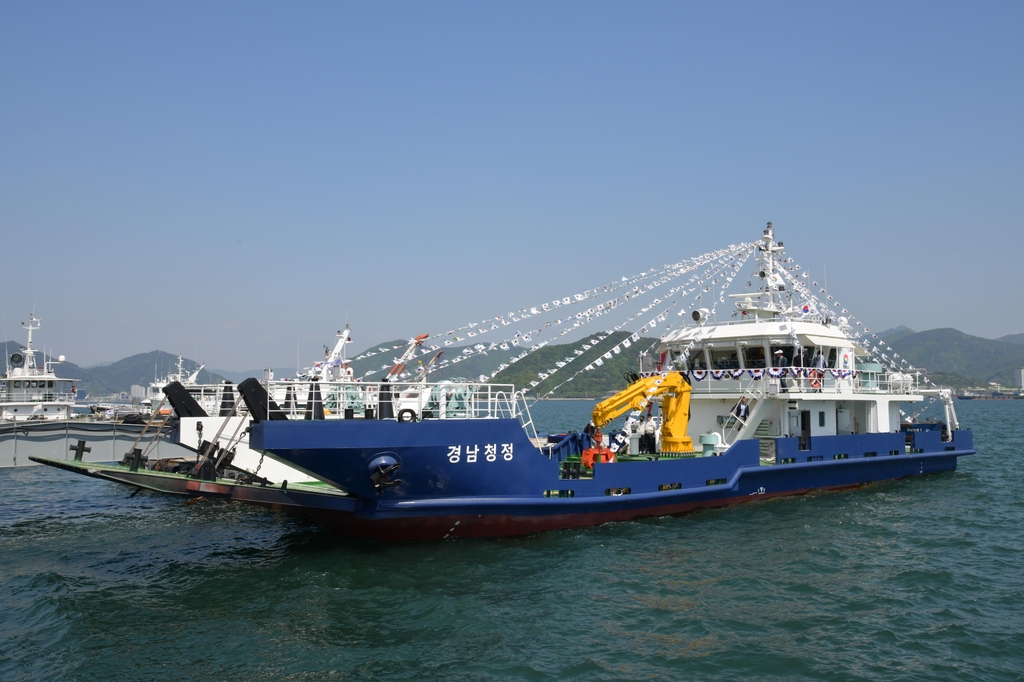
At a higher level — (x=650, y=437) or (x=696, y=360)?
(x=696, y=360)

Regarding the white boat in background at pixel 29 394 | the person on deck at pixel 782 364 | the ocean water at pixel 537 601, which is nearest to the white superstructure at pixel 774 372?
the person on deck at pixel 782 364

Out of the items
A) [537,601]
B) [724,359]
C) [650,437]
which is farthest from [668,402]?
[537,601]

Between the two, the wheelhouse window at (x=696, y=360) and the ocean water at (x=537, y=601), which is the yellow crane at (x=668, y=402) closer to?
the ocean water at (x=537, y=601)

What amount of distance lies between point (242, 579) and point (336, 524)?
6.69ft

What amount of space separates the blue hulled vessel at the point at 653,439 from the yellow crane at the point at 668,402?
32 millimetres

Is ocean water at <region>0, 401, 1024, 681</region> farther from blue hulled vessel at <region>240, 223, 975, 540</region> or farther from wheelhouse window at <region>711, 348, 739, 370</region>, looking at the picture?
wheelhouse window at <region>711, 348, 739, 370</region>

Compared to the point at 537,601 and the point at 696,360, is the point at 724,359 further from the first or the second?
the point at 537,601

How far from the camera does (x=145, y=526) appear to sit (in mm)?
16188

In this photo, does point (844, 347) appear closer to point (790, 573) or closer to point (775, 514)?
point (775, 514)

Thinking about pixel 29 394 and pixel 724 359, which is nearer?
pixel 724 359

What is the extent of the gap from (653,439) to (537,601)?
321 inches

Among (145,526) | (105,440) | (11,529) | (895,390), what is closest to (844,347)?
(895,390)

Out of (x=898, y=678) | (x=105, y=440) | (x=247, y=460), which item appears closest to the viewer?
(x=898, y=678)

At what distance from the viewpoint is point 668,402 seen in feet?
55.2
